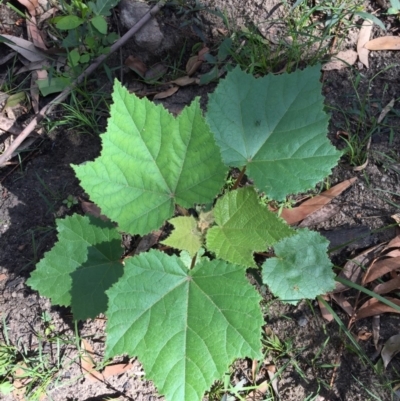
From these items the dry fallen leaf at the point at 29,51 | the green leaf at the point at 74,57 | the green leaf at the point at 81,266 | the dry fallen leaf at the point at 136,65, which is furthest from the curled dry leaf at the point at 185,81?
the green leaf at the point at 81,266

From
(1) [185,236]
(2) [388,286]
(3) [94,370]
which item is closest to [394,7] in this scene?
(2) [388,286]

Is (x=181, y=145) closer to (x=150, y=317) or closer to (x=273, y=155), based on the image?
(x=273, y=155)

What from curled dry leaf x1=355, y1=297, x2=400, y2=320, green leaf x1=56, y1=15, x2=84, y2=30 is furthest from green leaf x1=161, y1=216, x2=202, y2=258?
green leaf x1=56, y1=15, x2=84, y2=30

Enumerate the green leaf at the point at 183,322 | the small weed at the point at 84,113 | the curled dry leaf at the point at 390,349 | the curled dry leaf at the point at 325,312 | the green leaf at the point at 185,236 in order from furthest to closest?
the small weed at the point at 84,113
the curled dry leaf at the point at 325,312
the curled dry leaf at the point at 390,349
the green leaf at the point at 185,236
the green leaf at the point at 183,322

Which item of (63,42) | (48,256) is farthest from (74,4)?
(48,256)

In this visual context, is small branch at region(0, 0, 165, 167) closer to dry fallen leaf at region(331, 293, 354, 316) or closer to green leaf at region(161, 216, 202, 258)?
green leaf at region(161, 216, 202, 258)

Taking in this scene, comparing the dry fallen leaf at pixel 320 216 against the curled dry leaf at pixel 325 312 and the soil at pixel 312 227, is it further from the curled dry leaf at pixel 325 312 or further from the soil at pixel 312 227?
the curled dry leaf at pixel 325 312

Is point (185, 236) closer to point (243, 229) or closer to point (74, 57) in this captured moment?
point (243, 229)
